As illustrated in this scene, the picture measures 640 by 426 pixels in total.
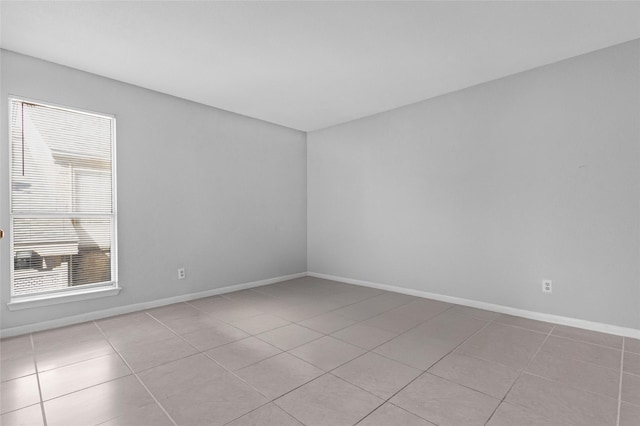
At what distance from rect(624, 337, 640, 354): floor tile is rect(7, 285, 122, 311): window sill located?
15.7 feet

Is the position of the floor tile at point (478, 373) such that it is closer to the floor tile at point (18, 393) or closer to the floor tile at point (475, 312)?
the floor tile at point (475, 312)

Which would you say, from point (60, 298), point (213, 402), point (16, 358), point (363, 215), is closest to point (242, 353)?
point (213, 402)

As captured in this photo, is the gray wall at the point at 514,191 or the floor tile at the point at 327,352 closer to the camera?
the floor tile at the point at 327,352

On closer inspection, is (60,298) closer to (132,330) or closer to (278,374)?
(132,330)

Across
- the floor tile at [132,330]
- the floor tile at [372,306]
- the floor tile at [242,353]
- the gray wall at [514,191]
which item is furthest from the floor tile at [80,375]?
the gray wall at [514,191]

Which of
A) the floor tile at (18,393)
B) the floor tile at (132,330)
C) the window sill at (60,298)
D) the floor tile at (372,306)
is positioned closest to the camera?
the floor tile at (18,393)

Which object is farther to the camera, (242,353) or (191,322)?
(191,322)

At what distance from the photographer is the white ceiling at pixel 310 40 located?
7.47ft

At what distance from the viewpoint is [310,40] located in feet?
8.76

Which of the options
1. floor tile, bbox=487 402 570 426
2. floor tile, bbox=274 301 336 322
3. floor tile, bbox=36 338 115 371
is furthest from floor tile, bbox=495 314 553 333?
floor tile, bbox=36 338 115 371

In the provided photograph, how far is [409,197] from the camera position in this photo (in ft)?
13.8

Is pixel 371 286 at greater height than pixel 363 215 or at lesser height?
lesser

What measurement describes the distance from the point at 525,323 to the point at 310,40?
3391 mm

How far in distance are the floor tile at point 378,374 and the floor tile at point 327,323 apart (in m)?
0.65
